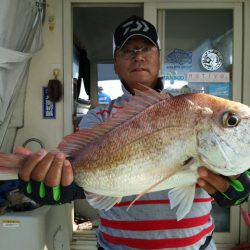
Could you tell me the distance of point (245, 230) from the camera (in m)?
3.96

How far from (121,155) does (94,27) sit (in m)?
4.70

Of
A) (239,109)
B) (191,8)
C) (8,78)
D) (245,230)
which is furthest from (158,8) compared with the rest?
(239,109)

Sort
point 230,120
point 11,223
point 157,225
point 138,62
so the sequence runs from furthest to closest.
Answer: point 11,223 → point 138,62 → point 157,225 → point 230,120

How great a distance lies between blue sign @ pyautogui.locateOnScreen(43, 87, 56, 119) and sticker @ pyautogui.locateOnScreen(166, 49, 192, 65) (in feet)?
4.32

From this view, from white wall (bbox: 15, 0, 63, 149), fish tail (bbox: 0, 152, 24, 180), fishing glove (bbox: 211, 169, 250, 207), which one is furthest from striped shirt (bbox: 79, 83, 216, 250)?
white wall (bbox: 15, 0, 63, 149)

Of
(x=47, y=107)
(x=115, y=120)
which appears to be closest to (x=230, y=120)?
(x=115, y=120)

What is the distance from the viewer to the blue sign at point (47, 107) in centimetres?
393

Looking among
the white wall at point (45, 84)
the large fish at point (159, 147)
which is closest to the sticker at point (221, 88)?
the white wall at point (45, 84)

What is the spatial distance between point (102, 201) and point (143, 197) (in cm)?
29

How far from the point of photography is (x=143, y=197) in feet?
5.71

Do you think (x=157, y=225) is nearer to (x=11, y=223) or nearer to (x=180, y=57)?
(x=11, y=223)

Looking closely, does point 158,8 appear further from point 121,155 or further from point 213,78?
point 121,155

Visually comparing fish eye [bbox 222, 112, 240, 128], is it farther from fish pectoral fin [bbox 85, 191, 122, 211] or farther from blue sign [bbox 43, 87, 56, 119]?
blue sign [bbox 43, 87, 56, 119]

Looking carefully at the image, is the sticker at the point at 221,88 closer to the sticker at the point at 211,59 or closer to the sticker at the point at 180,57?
the sticker at the point at 211,59
